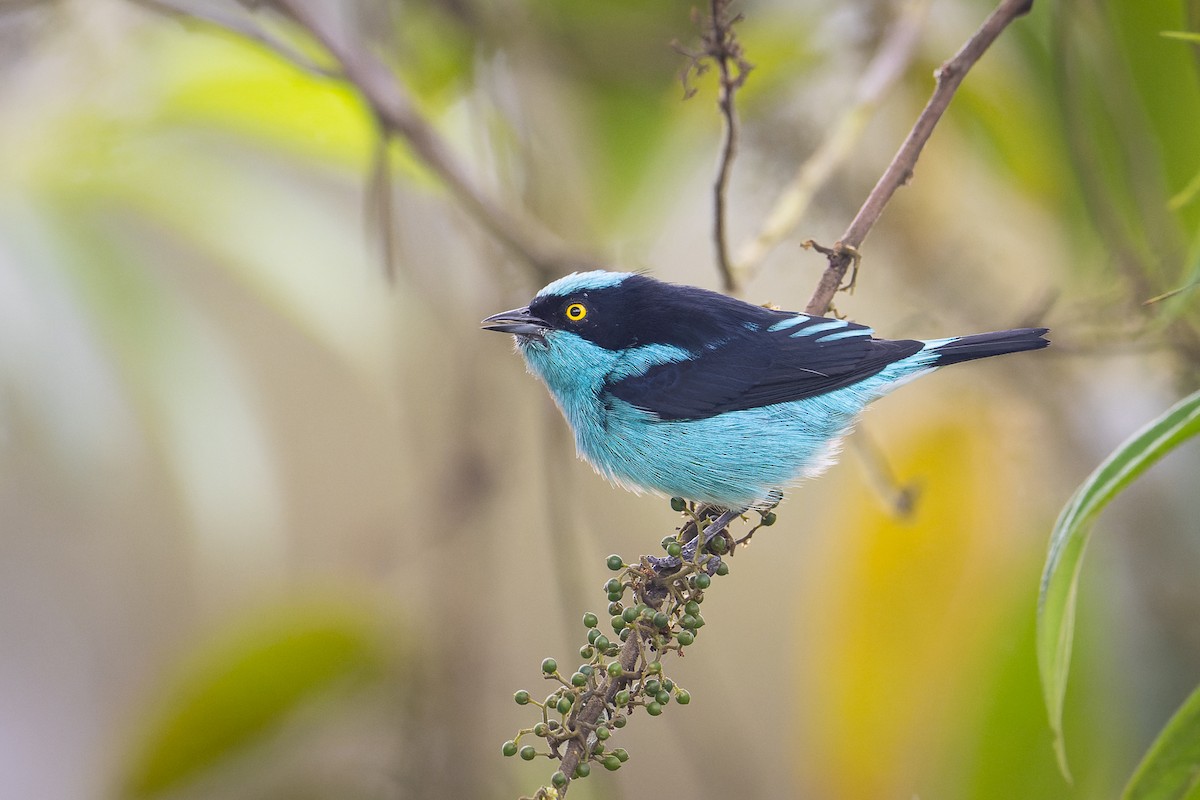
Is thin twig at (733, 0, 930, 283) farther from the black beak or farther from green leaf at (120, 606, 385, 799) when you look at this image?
green leaf at (120, 606, 385, 799)

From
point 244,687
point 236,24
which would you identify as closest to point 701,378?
point 236,24

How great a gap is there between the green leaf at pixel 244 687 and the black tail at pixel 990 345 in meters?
1.67

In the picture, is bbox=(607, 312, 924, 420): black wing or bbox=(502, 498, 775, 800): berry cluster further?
bbox=(607, 312, 924, 420): black wing

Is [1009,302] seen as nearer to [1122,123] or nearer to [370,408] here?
[1122,123]

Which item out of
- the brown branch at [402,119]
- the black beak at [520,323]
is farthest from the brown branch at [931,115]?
the brown branch at [402,119]

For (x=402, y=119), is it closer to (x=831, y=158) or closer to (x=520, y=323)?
(x=520, y=323)

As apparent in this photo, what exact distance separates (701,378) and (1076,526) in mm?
869

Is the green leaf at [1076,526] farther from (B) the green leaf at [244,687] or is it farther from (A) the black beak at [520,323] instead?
(B) the green leaf at [244,687]

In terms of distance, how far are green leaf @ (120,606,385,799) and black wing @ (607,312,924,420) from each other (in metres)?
1.16

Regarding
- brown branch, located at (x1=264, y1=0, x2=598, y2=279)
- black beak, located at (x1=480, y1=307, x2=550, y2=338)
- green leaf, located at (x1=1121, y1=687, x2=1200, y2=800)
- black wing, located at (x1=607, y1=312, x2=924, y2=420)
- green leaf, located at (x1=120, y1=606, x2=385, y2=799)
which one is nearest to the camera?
green leaf, located at (x1=1121, y1=687, x2=1200, y2=800)

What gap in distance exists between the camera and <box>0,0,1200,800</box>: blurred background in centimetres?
241

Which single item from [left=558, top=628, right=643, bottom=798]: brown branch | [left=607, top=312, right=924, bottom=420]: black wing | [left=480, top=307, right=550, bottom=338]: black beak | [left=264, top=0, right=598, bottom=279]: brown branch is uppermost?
[left=264, top=0, right=598, bottom=279]: brown branch

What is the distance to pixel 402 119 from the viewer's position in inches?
88.9

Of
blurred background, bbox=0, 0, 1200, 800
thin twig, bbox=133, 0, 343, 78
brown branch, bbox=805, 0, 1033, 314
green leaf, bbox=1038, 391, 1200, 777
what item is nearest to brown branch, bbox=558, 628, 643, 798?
green leaf, bbox=1038, 391, 1200, 777
